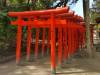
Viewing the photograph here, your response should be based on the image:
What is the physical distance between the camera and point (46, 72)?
10.3 meters

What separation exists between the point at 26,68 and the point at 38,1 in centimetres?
883

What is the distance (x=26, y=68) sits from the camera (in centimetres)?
1124

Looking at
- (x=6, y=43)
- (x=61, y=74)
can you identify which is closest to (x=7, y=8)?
(x=6, y=43)

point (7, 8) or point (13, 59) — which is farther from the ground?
point (7, 8)

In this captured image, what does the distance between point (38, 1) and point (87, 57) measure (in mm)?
5768

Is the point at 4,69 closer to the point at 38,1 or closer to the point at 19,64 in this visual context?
the point at 19,64

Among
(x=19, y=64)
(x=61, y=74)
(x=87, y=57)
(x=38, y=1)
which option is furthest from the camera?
(x=38, y=1)

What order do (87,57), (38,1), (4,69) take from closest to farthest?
(4,69) < (87,57) < (38,1)

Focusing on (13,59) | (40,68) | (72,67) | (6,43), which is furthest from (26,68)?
(6,43)

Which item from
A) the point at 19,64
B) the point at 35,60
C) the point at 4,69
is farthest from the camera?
the point at 35,60

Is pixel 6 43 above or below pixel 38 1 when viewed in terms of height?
below

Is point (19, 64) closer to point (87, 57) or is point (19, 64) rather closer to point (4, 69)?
point (4, 69)

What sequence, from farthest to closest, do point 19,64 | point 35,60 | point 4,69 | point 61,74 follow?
1. point 35,60
2. point 19,64
3. point 4,69
4. point 61,74

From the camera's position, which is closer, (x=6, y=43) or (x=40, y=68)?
(x=40, y=68)
